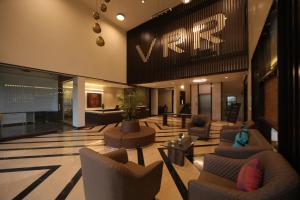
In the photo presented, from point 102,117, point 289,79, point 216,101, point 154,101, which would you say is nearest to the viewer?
point 289,79

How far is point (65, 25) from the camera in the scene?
6.26 m

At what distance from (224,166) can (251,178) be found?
543mm

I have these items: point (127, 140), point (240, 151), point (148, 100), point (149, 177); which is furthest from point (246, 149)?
point (148, 100)

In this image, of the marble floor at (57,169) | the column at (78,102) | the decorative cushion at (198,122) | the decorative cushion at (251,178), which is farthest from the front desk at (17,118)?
the decorative cushion at (251,178)

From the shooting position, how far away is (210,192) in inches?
48.5

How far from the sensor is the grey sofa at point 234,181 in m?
0.97

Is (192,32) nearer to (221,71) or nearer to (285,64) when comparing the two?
(221,71)

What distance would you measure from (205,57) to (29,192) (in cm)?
732

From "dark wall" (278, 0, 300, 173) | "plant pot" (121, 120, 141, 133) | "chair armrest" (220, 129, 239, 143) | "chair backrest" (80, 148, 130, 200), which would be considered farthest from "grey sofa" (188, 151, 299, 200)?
"plant pot" (121, 120, 141, 133)

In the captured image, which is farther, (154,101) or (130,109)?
(154,101)

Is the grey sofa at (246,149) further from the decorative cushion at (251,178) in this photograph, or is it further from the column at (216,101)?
the column at (216,101)

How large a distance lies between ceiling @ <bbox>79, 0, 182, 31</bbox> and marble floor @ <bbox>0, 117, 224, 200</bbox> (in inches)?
263

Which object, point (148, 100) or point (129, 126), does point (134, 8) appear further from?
point (148, 100)

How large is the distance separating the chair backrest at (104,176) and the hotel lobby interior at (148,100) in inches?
0.4
